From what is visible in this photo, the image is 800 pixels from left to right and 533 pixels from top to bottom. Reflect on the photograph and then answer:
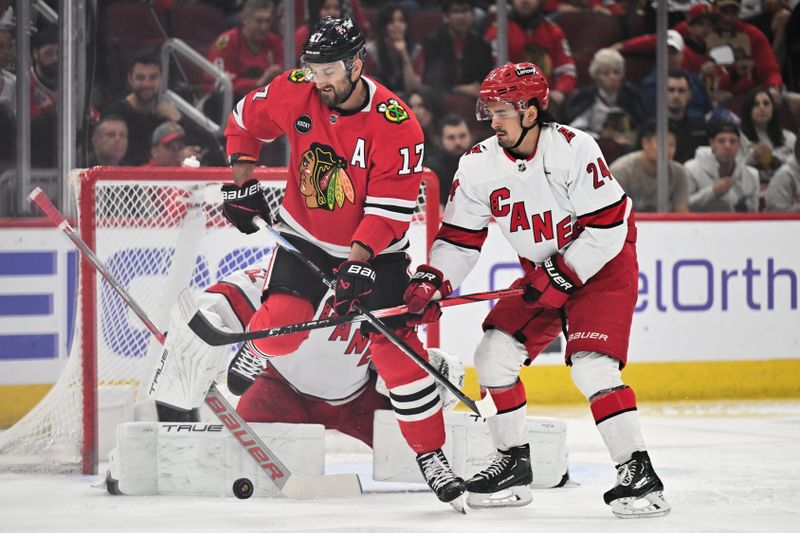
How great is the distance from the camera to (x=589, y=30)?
5969mm

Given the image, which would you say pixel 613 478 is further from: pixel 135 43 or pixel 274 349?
pixel 135 43

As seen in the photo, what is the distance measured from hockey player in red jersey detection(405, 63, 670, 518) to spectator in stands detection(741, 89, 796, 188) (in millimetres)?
2549

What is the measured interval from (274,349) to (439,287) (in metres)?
0.47

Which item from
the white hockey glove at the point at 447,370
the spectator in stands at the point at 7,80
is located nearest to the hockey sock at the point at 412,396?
the white hockey glove at the point at 447,370

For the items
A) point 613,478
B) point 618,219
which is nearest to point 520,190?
point 618,219

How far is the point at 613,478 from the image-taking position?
3.62 metres

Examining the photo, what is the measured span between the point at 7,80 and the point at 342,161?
1905mm

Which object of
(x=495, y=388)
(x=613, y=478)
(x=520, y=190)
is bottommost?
(x=613, y=478)

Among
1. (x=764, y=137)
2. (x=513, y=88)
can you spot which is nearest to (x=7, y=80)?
(x=513, y=88)

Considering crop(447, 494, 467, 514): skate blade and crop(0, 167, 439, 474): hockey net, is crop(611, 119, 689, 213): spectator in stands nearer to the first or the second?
crop(0, 167, 439, 474): hockey net

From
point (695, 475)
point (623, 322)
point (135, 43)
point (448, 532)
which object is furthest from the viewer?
point (135, 43)

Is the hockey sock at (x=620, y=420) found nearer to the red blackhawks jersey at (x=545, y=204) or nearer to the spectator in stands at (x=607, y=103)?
the red blackhawks jersey at (x=545, y=204)

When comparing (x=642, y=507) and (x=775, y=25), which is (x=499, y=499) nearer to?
(x=642, y=507)

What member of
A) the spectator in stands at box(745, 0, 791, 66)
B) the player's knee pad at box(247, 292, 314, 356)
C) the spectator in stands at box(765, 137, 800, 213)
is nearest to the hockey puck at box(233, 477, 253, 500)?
the player's knee pad at box(247, 292, 314, 356)
